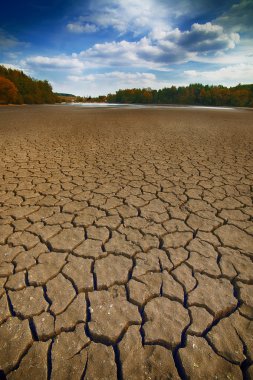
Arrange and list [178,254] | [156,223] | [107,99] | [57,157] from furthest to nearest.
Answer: [107,99] → [57,157] → [156,223] → [178,254]

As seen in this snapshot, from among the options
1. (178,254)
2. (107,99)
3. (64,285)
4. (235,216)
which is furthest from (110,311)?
(107,99)

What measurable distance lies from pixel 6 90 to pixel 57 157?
39.7 metres

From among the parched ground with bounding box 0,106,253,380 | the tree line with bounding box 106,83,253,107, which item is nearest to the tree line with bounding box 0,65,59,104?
the tree line with bounding box 106,83,253,107

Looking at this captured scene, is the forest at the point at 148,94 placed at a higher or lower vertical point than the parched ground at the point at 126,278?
higher

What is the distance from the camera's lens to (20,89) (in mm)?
42562

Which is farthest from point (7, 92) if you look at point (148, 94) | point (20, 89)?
point (148, 94)

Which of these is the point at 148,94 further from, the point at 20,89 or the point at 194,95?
the point at 20,89

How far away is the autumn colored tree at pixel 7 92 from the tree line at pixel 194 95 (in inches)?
1861

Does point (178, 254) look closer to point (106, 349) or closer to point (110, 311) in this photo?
point (110, 311)

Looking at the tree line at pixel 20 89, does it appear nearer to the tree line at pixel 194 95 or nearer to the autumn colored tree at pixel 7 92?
the autumn colored tree at pixel 7 92

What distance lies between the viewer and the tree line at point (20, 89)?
3547 centimetres

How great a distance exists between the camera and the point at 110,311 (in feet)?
4.44

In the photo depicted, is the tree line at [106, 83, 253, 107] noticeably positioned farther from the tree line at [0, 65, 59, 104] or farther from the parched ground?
the parched ground

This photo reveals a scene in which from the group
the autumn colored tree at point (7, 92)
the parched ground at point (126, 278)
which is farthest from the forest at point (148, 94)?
the parched ground at point (126, 278)
